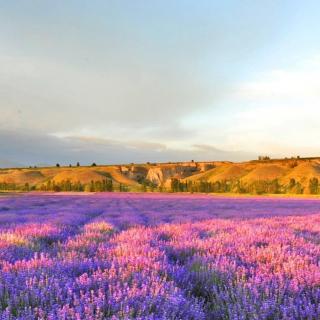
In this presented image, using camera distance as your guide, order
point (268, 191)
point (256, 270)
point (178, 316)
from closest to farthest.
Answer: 1. point (178, 316)
2. point (256, 270)
3. point (268, 191)

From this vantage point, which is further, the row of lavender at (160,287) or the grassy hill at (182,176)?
the grassy hill at (182,176)

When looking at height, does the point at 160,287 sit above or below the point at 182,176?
above

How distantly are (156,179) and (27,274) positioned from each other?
153 m

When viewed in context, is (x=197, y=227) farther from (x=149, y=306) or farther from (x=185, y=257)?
(x=149, y=306)

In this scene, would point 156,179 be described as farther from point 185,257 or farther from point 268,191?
point 185,257

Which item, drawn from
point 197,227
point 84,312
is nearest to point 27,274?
point 84,312

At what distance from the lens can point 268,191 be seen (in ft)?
236

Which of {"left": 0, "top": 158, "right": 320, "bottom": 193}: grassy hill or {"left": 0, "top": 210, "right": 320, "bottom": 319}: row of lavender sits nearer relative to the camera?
{"left": 0, "top": 210, "right": 320, "bottom": 319}: row of lavender

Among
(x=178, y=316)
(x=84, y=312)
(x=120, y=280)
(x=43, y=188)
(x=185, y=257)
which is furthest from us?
(x=43, y=188)

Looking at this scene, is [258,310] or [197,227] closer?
[258,310]

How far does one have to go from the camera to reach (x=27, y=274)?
3.11m

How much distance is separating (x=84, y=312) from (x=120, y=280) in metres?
0.81

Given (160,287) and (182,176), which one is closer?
(160,287)

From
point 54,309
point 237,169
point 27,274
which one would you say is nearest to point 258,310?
point 54,309
